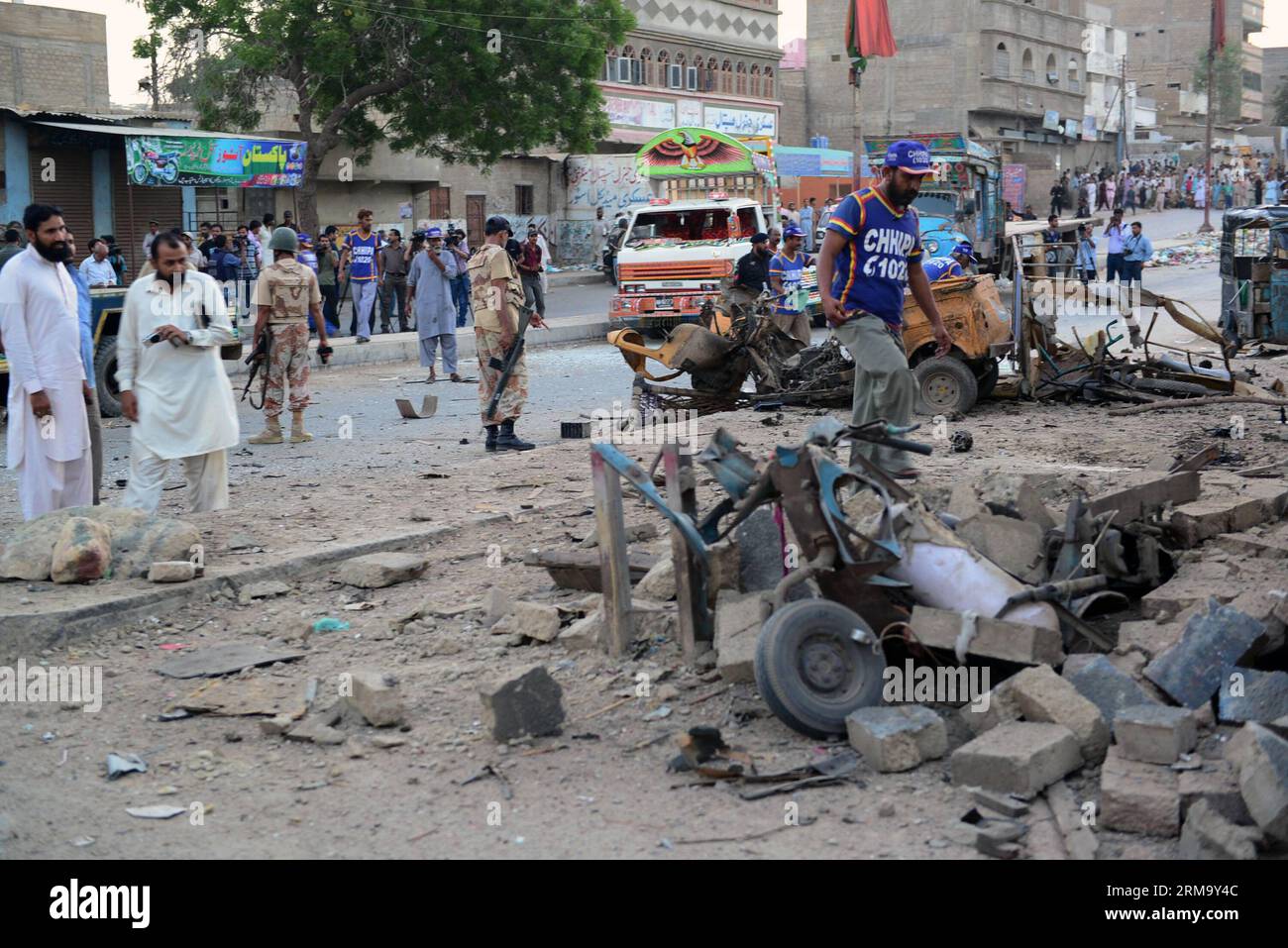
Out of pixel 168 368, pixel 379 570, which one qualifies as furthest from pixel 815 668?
pixel 168 368

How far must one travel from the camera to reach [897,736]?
4.39 metres

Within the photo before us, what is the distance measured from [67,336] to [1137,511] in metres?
5.20

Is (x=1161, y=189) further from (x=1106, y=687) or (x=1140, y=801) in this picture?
(x=1140, y=801)

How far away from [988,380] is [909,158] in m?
5.24

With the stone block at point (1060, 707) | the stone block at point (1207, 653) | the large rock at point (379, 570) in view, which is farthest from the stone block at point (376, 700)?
the stone block at point (1207, 653)

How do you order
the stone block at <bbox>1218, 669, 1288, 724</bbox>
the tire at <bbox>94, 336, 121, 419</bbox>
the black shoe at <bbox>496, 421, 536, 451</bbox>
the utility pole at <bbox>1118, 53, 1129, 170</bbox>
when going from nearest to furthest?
the stone block at <bbox>1218, 669, 1288, 724</bbox> → the black shoe at <bbox>496, 421, 536, 451</bbox> → the tire at <bbox>94, 336, 121, 419</bbox> → the utility pole at <bbox>1118, 53, 1129, 170</bbox>

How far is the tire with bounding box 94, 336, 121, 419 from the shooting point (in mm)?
12531

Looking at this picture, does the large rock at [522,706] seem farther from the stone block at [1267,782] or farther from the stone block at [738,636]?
the stone block at [1267,782]

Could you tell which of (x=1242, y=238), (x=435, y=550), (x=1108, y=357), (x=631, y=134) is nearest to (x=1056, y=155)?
(x=631, y=134)

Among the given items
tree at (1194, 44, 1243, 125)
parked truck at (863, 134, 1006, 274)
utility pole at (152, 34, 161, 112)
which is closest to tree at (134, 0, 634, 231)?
utility pole at (152, 34, 161, 112)

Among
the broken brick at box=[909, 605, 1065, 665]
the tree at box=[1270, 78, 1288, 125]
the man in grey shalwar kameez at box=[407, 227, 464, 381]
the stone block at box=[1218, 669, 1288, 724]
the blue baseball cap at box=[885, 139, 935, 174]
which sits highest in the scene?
the tree at box=[1270, 78, 1288, 125]

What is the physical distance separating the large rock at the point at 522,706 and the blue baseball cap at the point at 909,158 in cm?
331

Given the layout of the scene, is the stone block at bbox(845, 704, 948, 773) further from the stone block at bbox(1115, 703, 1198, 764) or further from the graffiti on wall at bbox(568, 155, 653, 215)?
Answer: the graffiti on wall at bbox(568, 155, 653, 215)

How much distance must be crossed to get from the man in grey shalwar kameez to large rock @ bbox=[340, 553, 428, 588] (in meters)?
8.74
